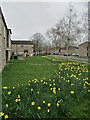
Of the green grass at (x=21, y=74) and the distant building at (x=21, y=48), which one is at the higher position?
the distant building at (x=21, y=48)

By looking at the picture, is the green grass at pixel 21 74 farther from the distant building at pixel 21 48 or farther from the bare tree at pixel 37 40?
the bare tree at pixel 37 40

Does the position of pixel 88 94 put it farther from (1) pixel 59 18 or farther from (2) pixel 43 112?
(1) pixel 59 18

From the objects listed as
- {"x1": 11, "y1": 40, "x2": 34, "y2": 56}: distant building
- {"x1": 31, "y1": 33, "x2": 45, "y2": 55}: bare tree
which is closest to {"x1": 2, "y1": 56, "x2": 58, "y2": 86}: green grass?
{"x1": 11, "y1": 40, "x2": 34, "y2": 56}: distant building

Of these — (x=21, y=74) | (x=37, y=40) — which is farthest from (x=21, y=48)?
(x=21, y=74)

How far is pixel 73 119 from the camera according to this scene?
2.99 meters

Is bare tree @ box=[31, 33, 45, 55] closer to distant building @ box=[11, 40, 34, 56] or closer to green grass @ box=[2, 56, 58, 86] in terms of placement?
distant building @ box=[11, 40, 34, 56]

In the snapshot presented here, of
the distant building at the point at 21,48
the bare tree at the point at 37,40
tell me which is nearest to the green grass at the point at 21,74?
the distant building at the point at 21,48

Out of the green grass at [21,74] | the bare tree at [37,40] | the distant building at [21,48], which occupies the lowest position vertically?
the green grass at [21,74]

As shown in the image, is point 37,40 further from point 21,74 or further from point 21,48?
point 21,74

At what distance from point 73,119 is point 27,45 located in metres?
50.4

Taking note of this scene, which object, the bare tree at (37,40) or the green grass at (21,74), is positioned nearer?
the green grass at (21,74)

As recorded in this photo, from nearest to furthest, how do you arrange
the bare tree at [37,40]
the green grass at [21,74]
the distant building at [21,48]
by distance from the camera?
the green grass at [21,74] < the distant building at [21,48] < the bare tree at [37,40]

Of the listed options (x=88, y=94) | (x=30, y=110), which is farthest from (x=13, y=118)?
(x=88, y=94)

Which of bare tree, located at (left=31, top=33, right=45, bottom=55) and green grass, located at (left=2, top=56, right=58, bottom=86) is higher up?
bare tree, located at (left=31, top=33, right=45, bottom=55)
